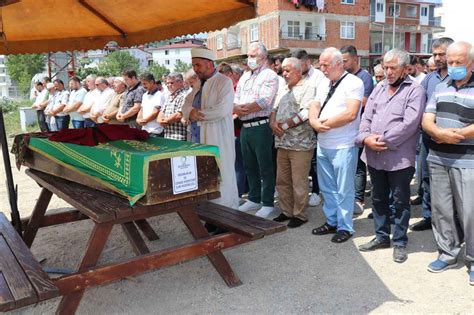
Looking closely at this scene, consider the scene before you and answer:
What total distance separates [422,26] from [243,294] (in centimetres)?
5543

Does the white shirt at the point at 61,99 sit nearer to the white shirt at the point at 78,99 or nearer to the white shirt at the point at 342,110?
the white shirt at the point at 78,99

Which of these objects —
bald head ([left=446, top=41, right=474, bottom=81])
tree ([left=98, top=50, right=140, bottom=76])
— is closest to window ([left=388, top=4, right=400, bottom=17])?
tree ([left=98, top=50, right=140, bottom=76])

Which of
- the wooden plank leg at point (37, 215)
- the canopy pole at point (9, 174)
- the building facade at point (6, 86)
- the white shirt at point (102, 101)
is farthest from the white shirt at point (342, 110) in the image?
the building facade at point (6, 86)

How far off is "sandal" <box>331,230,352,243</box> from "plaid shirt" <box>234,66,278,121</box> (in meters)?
1.64

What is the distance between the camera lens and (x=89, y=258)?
122 inches

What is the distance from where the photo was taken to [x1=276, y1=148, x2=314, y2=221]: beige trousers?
16.1 ft

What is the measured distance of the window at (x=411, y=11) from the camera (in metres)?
51.5

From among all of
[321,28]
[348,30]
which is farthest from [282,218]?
[348,30]

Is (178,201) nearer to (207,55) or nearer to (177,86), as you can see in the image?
(207,55)

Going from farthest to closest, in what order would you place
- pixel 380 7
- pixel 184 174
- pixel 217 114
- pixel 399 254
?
1. pixel 380 7
2. pixel 217 114
3. pixel 399 254
4. pixel 184 174

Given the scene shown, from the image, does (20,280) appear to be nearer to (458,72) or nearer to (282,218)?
(282,218)

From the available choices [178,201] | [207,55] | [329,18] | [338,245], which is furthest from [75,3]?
[329,18]

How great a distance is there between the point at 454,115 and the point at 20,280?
344 cm

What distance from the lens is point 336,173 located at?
14.9 ft
